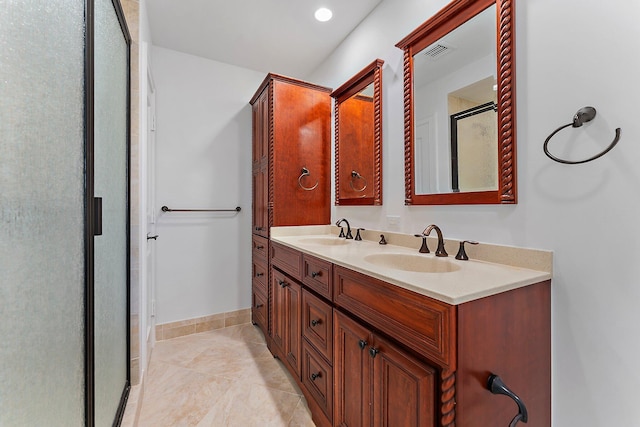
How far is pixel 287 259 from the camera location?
1838mm

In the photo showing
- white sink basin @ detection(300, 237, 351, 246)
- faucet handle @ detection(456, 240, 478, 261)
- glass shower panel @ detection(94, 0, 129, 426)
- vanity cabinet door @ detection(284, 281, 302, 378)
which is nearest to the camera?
glass shower panel @ detection(94, 0, 129, 426)

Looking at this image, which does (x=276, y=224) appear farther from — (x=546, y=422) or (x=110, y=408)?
(x=546, y=422)

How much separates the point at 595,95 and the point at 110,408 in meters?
2.18

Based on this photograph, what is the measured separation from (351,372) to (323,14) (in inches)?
88.7

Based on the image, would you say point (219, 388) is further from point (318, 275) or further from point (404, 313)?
point (404, 313)

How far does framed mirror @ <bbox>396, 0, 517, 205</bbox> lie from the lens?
1138 millimetres

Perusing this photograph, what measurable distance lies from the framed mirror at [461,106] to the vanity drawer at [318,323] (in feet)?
2.57

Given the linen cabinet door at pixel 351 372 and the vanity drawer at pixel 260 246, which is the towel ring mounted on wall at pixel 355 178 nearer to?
the vanity drawer at pixel 260 246

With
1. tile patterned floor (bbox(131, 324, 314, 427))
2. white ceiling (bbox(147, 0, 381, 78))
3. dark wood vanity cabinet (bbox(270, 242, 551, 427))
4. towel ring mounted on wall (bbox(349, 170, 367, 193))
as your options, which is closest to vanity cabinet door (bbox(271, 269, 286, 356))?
tile patterned floor (bbox(131, 324, 314, 427))

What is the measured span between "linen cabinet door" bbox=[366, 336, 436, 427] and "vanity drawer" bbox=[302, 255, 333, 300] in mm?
361

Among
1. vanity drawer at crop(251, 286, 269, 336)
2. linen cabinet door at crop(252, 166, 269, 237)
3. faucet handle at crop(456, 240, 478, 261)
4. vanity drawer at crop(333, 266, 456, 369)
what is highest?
linen cabinet door at crop(252, 166, 269, 237)

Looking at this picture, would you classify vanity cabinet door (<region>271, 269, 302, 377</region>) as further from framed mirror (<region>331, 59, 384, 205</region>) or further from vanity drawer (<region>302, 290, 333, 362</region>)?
framed mirror (<region>331, 59, 384, 205</region>)

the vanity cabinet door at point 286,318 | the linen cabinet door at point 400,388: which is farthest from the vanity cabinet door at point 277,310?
the linen cabinet door at point 400,388

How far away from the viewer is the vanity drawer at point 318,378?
1303 millimetres
